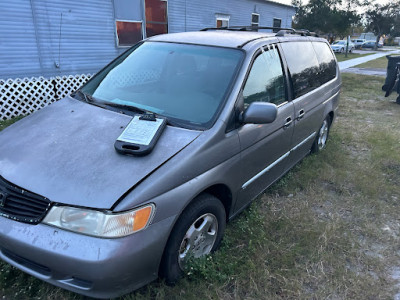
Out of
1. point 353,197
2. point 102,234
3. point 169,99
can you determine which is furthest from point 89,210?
point 353,197

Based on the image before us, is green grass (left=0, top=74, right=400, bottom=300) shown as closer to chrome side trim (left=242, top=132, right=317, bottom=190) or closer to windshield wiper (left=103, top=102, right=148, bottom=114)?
chrome side trim (left=242, top=132, right=317, bottom=190)

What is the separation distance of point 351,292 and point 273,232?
0.84 metres

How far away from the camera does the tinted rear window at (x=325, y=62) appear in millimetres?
4320

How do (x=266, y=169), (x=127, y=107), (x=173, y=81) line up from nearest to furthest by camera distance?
(x=127, y=107) → (x=173, y=81) → (x=266, y=169)

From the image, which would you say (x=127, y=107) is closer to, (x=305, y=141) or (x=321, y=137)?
(x=305, y=141)

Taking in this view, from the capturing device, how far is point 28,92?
698 cm

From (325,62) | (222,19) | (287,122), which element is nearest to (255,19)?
(222,19)

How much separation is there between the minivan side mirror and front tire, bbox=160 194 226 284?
2.23 feet

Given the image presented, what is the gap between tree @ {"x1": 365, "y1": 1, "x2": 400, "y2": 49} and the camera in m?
45.7

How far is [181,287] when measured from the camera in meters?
2.28

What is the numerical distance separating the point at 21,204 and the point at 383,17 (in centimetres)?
5663

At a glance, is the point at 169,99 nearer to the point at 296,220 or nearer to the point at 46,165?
the point at 46,165

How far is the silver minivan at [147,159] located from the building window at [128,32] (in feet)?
20.1

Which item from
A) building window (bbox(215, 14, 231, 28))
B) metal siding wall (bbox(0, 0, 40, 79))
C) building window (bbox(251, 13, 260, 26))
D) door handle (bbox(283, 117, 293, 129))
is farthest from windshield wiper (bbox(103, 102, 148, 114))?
building window (bbox(251, 13, 260, 26))
